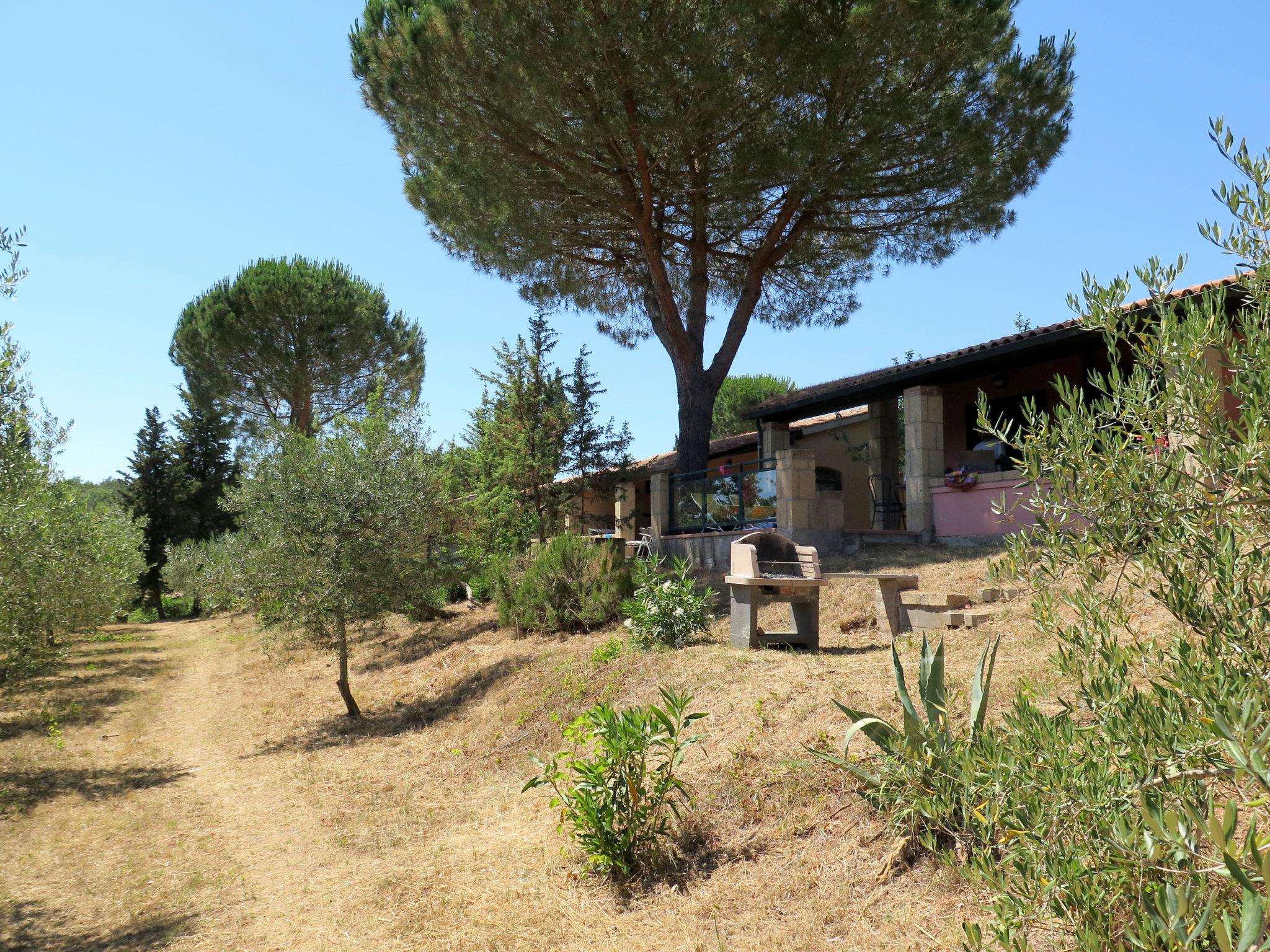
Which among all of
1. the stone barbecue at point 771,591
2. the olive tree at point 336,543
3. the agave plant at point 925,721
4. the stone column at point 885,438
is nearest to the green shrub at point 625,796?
the agave plant at point 925,721

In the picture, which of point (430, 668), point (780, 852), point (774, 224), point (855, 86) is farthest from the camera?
point (774, 224)

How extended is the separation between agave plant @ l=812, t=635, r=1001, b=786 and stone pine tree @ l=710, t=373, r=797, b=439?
34.2m

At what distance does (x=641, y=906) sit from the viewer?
16.2 ft

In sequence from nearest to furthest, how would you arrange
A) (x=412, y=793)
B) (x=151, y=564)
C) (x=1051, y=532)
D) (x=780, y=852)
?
(x=1051, y=532), (x=780, y=852), (x=412, y=793), (x=151, y=564)

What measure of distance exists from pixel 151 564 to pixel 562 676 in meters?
27.8

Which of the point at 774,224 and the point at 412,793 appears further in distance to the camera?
the point at 774,224

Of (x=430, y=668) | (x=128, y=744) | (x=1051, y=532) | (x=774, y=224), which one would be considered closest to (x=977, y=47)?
(x=774, y=224)

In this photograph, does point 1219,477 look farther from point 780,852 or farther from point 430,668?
point 430,668

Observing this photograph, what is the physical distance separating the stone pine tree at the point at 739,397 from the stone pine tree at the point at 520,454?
2094 cm

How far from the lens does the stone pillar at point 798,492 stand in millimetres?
14070

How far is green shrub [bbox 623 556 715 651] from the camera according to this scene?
972cm

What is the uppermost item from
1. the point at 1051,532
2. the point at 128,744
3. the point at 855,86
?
the point at 855,86

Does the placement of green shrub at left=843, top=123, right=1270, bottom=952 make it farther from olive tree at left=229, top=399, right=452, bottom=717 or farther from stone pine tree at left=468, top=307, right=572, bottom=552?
stone pine tree at left=468, top=307, right=572, bottom=552

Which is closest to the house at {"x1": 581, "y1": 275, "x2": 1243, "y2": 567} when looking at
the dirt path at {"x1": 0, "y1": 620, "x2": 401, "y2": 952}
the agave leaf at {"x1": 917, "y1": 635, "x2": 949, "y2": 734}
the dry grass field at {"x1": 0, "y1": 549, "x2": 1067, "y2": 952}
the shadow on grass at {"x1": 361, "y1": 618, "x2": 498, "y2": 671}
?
the dry grass field at {"x1": 0, "y1": 549, "x2": 1067, "y2": 952}
